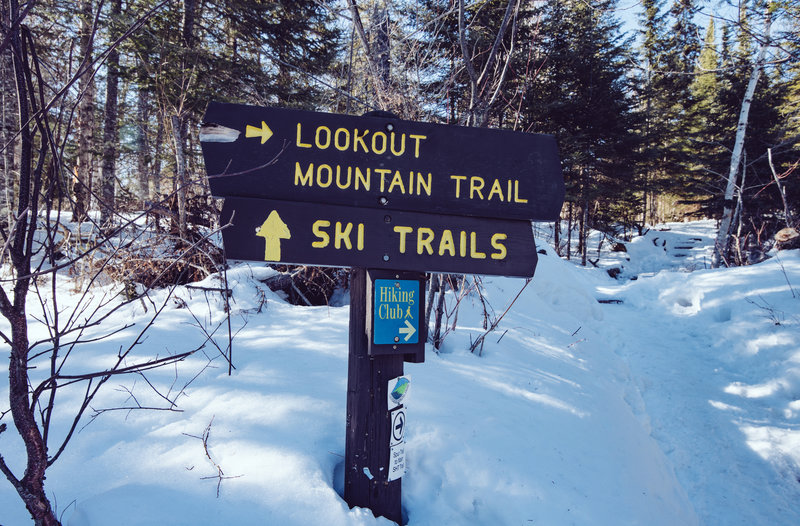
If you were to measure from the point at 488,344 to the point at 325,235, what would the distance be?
3135 millimetres

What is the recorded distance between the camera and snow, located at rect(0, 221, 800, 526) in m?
1.90

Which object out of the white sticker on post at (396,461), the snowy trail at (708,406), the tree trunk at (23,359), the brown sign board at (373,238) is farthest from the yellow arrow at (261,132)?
the snowy trail at (708,406)

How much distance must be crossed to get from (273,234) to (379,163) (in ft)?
1.87

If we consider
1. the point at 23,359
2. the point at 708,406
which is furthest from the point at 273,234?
the point at 708,406

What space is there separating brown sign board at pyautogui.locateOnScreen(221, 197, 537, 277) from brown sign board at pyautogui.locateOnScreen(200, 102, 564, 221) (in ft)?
0.16

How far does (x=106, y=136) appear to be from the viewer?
9789 mm

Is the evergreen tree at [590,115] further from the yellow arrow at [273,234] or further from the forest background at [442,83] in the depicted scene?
the yellow arrow at [273,234]

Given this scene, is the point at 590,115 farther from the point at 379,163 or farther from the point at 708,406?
the point at 379,163

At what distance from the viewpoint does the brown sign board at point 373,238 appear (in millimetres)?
1678

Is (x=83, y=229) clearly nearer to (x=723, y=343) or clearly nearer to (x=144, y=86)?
(x=144, y=86)

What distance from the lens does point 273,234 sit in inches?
66.3

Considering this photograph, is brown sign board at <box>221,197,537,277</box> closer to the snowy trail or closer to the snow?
the snow

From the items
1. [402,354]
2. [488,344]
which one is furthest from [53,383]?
[488,344]

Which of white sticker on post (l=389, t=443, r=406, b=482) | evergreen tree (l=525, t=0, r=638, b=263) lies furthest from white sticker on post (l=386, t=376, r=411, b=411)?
evergreen tree (l=525, t=0, r=638, b=263)
